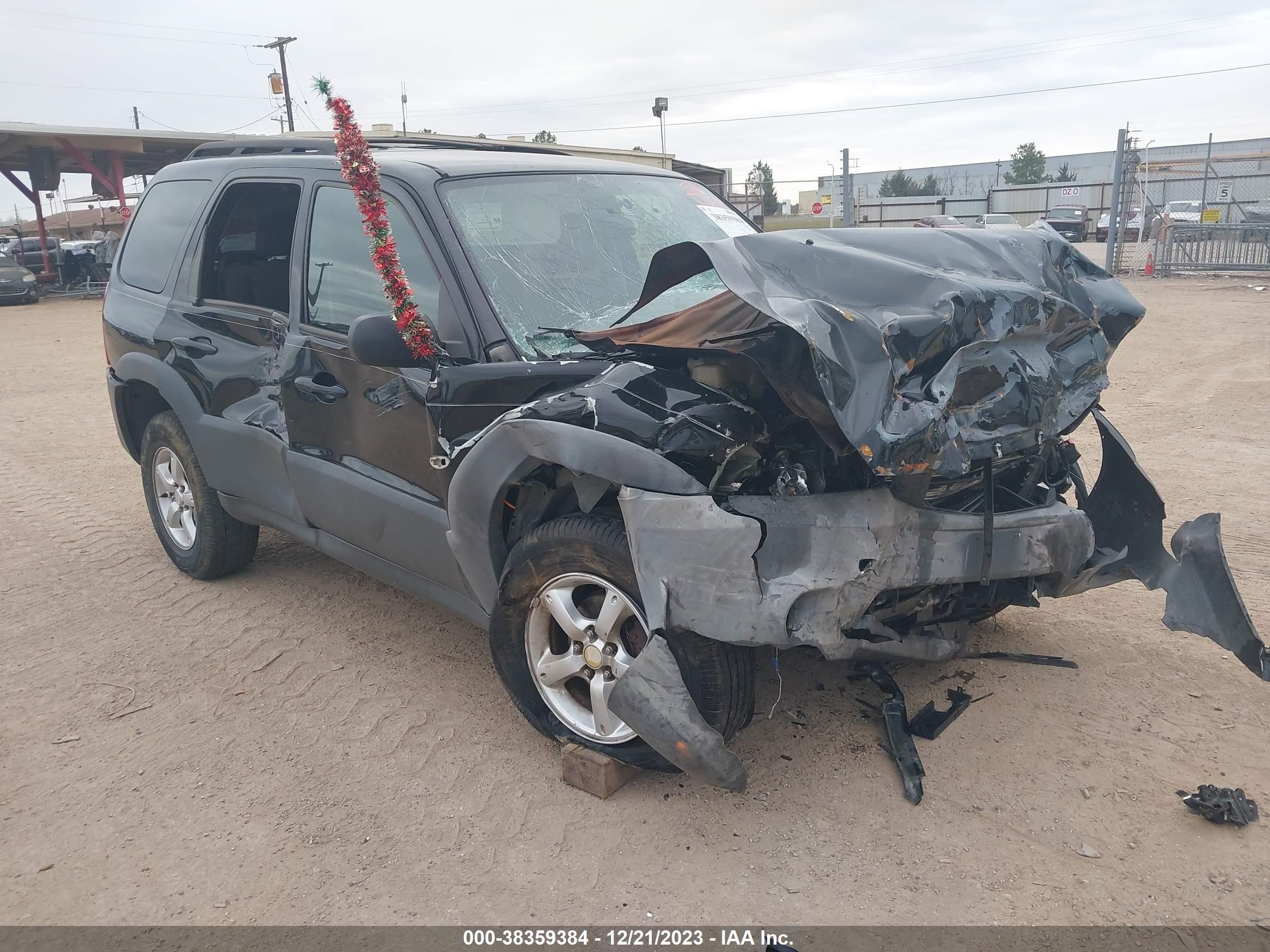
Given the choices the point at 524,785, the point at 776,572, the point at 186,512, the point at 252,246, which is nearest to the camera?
the point at 776,572

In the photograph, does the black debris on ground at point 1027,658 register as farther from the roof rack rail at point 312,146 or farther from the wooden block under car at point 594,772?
the roof rack rail at point 312,146

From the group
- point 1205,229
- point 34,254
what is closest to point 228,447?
point 1205,229

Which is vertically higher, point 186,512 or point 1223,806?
point 186,512

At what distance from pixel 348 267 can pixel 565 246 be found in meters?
0.87

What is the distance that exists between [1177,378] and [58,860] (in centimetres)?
963

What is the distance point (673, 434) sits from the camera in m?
2.82

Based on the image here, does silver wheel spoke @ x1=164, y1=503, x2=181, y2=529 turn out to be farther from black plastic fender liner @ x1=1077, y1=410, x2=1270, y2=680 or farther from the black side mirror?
black plastic fender liner @ x1=1077, y1=410, x2=1270, y2=680

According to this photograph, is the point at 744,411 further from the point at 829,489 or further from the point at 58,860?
the point at 58,860

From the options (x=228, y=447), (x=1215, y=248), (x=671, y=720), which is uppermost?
(x=1215, y=248)

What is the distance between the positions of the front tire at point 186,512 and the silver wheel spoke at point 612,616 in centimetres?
269


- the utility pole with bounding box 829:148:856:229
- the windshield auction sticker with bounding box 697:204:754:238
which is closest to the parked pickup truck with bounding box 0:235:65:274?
the utility pole with bounding box 829:148:856:229

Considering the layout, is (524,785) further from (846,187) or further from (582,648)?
(846,187)

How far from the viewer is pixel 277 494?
14.3ft

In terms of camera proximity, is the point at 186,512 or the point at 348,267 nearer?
the point at 348,267
